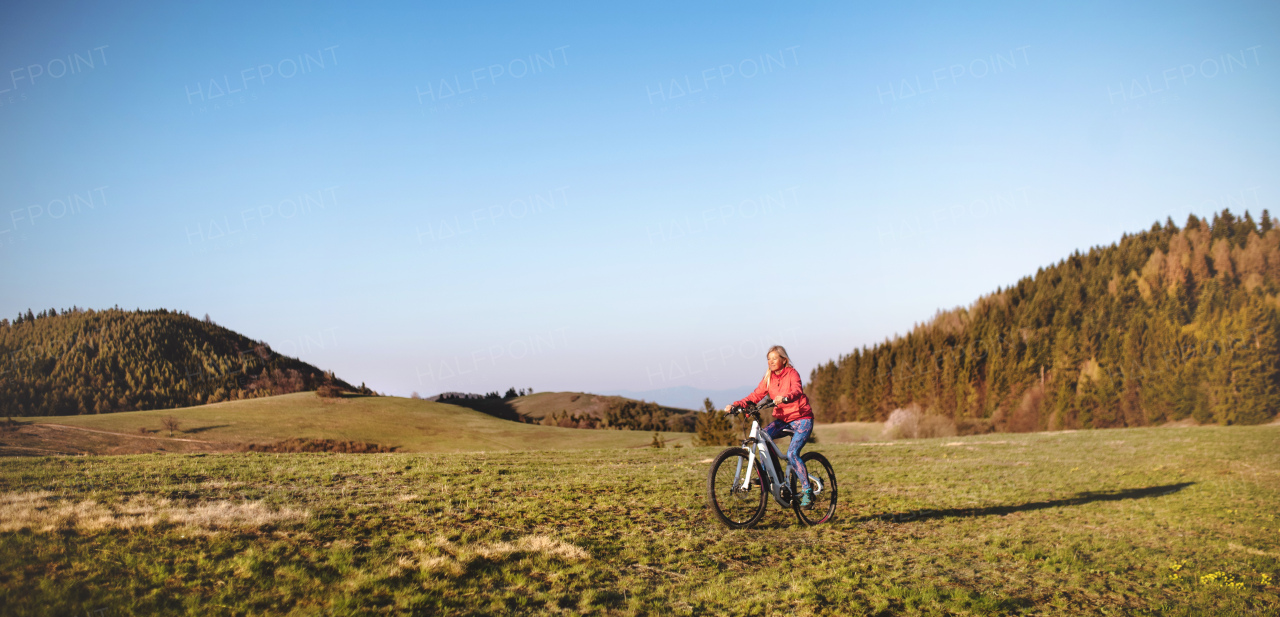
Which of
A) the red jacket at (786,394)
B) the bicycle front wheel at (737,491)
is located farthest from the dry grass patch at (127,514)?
the red jacket at (786,394)

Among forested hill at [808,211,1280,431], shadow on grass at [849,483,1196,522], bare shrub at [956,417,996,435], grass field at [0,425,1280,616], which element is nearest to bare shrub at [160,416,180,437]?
grass field at [0,425,1280,616]

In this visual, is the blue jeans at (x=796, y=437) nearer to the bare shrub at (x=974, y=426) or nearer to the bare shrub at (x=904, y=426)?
the bare shrub at (x=904, y=426)

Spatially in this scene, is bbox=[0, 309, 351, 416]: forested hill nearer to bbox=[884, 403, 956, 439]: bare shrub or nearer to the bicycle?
the bicycle

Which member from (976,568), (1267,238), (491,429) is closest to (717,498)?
(976,568)

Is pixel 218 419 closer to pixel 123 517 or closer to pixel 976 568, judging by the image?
pixel 123 517

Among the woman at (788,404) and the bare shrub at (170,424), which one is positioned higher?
the woman at (788,404)

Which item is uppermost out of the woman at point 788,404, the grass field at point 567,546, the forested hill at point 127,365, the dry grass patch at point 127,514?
the forested hill at point 127,365

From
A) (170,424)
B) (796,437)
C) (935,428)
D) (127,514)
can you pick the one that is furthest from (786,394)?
(935,428)

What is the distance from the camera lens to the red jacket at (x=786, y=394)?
390 inches

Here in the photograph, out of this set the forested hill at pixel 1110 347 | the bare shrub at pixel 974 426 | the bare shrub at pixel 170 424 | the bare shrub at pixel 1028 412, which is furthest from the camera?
the bare shrub at pixel 1028 412

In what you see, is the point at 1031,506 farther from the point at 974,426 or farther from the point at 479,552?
the point at 974,426

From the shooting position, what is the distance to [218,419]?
42688mm

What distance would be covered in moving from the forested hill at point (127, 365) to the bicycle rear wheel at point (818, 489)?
59.4m

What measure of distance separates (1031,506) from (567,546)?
36.2ft
